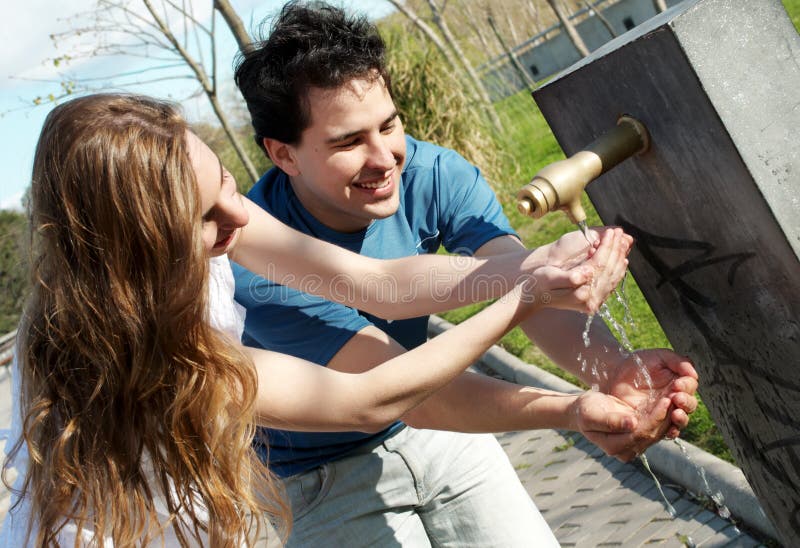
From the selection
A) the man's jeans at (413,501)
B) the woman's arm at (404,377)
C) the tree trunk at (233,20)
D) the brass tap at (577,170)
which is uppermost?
the tree trunk at (233,20)

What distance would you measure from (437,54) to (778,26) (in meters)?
7.27

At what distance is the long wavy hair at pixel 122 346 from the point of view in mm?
1756

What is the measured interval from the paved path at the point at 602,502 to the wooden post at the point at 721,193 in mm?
1348

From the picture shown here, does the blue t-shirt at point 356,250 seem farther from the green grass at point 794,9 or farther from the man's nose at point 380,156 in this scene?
the green grass at point 794,9

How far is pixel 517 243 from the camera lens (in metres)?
2.33

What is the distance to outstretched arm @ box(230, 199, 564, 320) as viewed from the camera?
216 cm

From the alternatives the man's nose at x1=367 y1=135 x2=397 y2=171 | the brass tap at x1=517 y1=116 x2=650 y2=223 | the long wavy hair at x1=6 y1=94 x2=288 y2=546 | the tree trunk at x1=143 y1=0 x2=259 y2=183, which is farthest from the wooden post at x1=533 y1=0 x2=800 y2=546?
the tree trunk at x1=143 y1=0 x2=259 y2=183

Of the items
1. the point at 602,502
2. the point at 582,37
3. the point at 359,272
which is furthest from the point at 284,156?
the point at 582,37

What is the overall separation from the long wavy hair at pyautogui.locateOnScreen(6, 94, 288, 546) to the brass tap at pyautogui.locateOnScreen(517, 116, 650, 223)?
0.68 metres

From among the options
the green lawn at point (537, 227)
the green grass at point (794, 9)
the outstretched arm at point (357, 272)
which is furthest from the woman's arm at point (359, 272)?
the green grass at point (794, 9)

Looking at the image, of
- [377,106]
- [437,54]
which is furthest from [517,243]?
[437,54]

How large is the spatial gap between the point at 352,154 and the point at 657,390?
1.00m

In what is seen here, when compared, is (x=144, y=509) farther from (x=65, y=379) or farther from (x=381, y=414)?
(x=381, y=414)

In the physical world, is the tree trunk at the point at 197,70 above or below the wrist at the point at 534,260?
above
